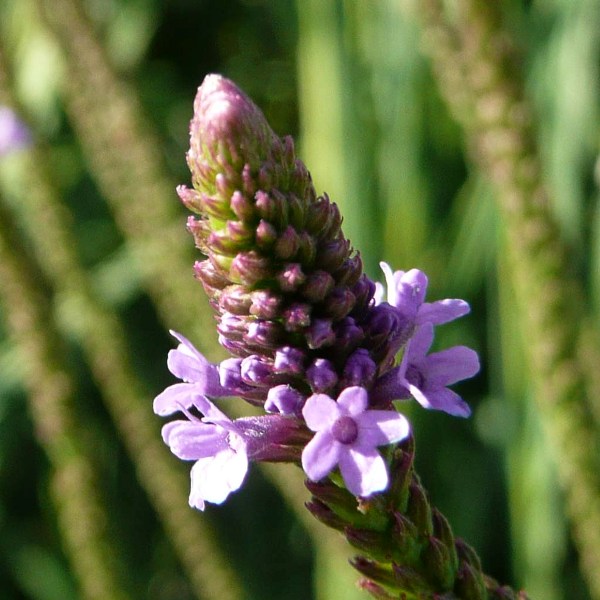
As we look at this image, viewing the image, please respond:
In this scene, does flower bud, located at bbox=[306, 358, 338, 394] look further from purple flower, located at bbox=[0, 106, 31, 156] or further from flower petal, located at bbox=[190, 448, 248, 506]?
purple flower, located at bbox=[0, 106, 31, 156]

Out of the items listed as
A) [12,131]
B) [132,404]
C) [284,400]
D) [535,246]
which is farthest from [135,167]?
[284,400]

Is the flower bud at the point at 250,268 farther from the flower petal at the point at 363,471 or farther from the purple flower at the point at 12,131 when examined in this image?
the purple flower at the point at 12,131

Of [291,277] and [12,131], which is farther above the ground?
[12,131]

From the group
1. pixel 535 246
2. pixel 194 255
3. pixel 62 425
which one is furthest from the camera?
pixel 194 255

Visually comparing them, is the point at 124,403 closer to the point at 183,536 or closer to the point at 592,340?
the point at 183,536

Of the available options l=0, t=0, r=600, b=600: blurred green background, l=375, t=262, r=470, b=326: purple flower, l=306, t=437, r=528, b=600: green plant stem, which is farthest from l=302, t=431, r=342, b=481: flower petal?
l=0, t=0, r=600, b=600: blurred green background

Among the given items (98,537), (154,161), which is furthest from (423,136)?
(98,537)

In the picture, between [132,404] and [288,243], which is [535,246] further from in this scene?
[132,404]
